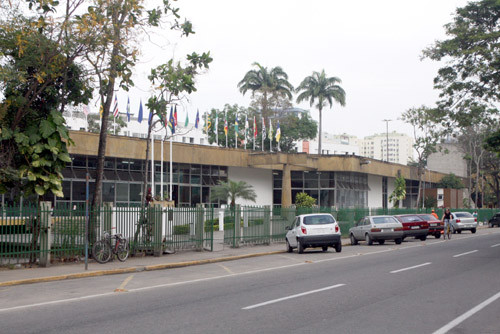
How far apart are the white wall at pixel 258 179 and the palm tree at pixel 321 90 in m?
19.8

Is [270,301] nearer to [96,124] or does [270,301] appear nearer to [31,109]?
[31,109]

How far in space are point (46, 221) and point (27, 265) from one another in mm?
1429

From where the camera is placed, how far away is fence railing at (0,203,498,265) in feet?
55.6

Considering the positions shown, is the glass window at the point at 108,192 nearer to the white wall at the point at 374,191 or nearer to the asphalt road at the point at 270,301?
the asphalt road at the point at 270,301

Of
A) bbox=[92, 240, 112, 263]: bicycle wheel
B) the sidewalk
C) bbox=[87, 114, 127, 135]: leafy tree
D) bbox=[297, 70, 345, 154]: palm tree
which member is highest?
bbox=[297, 70, 345, 154]: palm tree

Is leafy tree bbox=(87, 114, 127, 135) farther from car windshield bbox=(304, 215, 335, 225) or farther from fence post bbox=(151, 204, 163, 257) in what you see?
fence post bbox=(151, 204, 163, 257)

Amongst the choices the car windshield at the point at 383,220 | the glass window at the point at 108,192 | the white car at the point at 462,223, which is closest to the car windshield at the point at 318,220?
the car windshield at the point at 383,220

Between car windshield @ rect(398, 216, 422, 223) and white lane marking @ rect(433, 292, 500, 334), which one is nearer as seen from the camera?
white lane marking @ rect(433, 292, 500, 334)

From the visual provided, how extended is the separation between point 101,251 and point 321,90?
56713 mm

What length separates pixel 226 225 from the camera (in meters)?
26.0

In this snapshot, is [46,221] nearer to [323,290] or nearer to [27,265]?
[27,265]

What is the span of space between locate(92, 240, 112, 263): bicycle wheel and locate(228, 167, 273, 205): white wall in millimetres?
31863

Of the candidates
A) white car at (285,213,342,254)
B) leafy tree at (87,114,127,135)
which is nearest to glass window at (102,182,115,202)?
white car at (285,213,342,254)

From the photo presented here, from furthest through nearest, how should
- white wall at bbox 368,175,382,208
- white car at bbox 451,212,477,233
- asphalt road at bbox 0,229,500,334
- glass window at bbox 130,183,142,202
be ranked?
white wall at bbox 368,175,382,208 < glass window at bbox 130,183,142,202 < white car at bbox 451,212,477,233 < asphalt road at bbox 0,229,500,334
